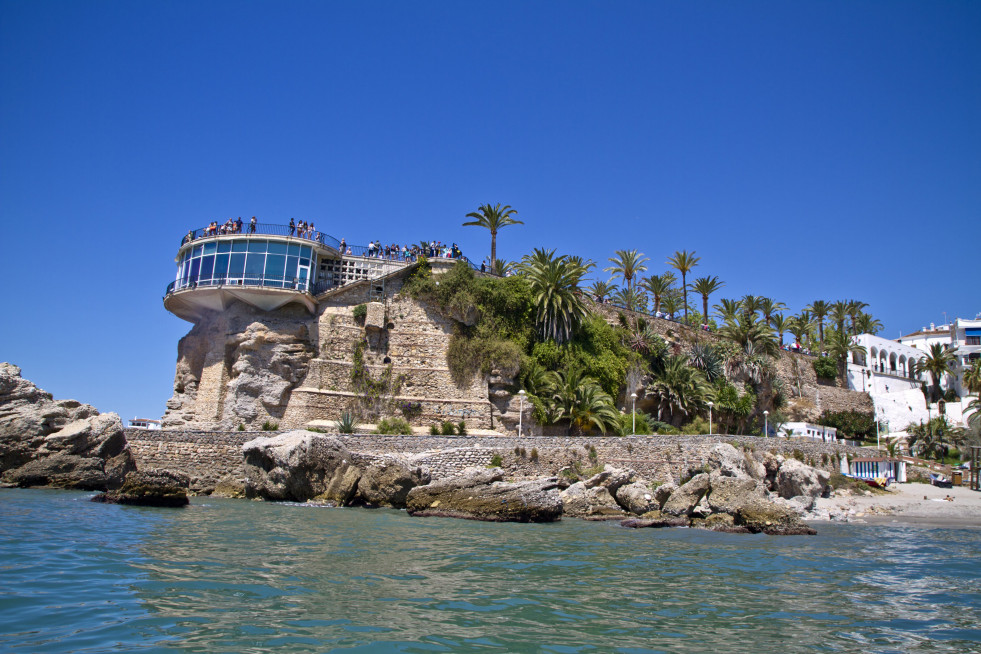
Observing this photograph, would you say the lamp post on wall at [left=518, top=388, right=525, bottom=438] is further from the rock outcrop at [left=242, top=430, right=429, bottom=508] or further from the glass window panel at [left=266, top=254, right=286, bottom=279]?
the glass window panel at [left=266, top=254, right=286, bottom=279]

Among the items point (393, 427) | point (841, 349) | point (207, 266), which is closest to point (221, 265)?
point (207, 266)

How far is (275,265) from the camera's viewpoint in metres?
34.4

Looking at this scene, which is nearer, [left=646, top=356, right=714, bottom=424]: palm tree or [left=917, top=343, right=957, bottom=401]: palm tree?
[left=646, top=356, right=714, bottom=424]: palm tree

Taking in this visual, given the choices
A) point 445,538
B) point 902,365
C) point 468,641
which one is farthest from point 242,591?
point 902,365

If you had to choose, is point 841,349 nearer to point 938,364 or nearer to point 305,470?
point 938,364

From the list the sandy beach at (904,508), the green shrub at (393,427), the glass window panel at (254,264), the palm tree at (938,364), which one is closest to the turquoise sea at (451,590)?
the sandy beach at (904,508)

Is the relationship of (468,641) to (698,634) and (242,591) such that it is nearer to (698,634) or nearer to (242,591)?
(698,634)

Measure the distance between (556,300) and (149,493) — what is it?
22170mm

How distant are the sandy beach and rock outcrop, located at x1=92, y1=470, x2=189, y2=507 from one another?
23.0m

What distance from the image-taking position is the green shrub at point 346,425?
31.1 meters

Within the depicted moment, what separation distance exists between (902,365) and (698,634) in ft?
208

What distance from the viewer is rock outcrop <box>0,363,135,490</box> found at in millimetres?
26719

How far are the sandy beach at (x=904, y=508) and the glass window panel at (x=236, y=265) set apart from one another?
2859 cm

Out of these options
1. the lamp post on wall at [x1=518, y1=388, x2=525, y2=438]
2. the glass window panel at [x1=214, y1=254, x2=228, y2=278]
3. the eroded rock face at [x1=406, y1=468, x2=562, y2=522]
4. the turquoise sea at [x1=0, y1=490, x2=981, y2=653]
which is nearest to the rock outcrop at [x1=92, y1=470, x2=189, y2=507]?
the turquoise sea at [x1=0, y1=490, x2=981, y2=653]
